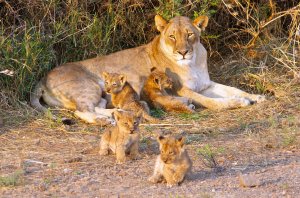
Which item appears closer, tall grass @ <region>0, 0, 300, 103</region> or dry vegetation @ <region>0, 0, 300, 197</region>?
dry vegetation @ <region>0, 0, 300, 197</region>

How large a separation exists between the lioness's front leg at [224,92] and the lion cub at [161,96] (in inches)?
25.3

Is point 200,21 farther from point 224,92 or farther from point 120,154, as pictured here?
point 120,154

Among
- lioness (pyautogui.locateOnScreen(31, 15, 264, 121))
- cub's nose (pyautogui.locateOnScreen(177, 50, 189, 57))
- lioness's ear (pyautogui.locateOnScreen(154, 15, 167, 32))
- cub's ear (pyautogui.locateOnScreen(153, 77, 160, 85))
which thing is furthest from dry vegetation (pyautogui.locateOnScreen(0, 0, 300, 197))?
cub's nose (pyautogui.locateOnScreen(177, 50, 189, 57))

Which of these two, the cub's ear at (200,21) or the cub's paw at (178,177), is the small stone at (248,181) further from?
the cub's ear at (200,21)

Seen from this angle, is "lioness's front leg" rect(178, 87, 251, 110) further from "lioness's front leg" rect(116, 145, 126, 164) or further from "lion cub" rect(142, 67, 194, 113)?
"lioness's front leg" rect(116, 145, 126, 164)

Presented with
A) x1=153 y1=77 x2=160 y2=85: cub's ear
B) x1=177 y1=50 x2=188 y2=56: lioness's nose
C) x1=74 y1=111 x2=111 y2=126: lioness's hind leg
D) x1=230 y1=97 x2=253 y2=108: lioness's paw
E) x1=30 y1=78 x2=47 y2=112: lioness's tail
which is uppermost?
x1=177 y1=50 x2=188 y2=56: lioness's nose

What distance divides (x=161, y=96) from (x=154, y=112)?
8.1 inches

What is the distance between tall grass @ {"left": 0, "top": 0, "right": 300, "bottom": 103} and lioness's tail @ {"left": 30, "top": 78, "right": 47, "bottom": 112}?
9 centimetres

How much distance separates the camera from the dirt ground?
249 inches

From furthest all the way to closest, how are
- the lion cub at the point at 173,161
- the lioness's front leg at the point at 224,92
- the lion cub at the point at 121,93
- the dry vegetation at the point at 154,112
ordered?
the lioness's front leg at the point at 224,92 → the lion cub at the point at 121,93 → the dry vegetation at the point at 154,112 → the lion cub at the point at 173,161

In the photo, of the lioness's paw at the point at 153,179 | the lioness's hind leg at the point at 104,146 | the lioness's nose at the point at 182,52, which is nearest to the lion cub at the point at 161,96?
the lioness's nose at the point at 182,52

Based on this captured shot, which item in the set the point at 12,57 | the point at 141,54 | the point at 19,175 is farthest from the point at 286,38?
the point at 19,175

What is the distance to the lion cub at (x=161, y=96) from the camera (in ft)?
30.6

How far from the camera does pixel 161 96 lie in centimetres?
939
